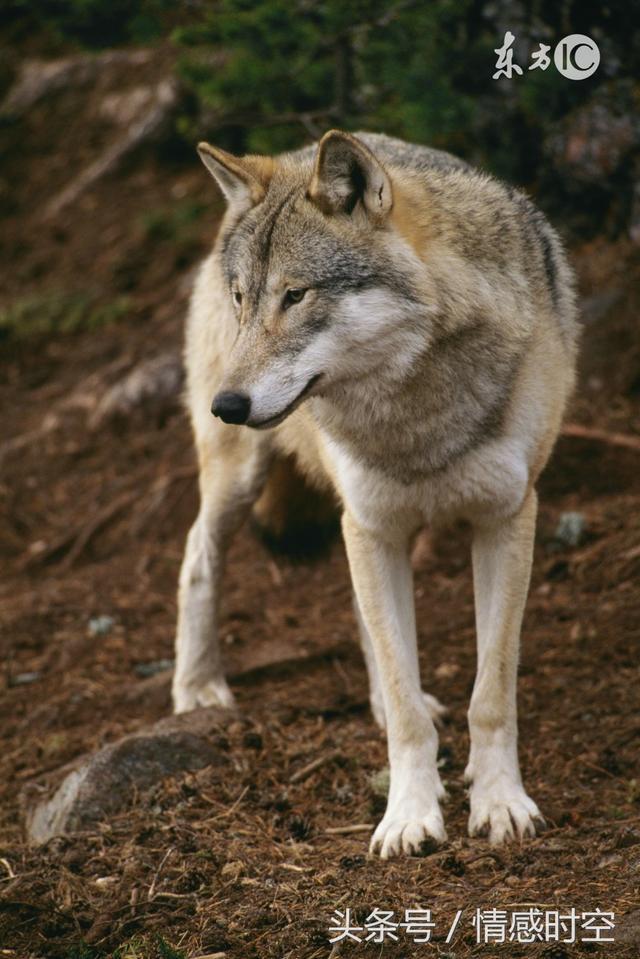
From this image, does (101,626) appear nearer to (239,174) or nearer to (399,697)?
(399,697)

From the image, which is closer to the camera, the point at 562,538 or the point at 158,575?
the point at 562,538

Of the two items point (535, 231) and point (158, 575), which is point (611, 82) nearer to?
point (535, 231)

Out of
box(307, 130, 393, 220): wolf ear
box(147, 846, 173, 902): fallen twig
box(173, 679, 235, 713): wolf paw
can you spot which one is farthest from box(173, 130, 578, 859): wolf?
box(173, 679, 235, 713): wolf paw

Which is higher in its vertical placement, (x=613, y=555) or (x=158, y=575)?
(x=613, y=555)

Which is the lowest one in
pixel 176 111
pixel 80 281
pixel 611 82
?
pixel 80 281

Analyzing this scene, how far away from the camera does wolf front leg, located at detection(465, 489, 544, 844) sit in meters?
3.88

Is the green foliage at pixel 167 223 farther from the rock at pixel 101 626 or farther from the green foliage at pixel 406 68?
the rock at pixel 101 626

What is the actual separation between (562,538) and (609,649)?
3.62ft

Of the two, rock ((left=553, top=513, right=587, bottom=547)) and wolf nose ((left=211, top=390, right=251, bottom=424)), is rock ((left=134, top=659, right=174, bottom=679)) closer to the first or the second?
rock ((left=553, top=513, right=587, bottom=547))

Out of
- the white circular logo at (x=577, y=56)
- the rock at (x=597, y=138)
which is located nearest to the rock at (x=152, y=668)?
the rock at (x=597, y=138)

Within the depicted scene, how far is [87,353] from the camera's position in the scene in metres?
9.62

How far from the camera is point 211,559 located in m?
5.38

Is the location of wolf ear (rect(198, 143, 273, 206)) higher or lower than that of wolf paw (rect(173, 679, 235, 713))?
higher

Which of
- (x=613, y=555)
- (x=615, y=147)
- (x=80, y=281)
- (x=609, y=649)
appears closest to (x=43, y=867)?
(x=609, y=649)
